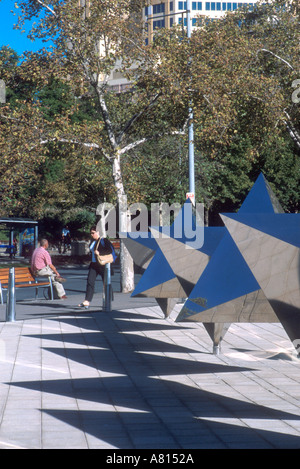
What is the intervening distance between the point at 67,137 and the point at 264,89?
5461 millimetres

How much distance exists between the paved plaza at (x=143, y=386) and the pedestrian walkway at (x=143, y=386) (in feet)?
0.03

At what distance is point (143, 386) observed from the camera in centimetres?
863

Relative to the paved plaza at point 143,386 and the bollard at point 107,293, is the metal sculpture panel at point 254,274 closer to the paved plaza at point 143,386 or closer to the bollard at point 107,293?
the paved plaza at point 143,386

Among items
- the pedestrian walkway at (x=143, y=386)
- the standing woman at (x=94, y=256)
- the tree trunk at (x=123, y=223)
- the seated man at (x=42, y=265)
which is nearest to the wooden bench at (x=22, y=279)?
the seated man at (x=42, y=265)

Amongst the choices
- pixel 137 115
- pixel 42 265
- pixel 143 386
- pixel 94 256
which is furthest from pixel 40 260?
pixel 143 386

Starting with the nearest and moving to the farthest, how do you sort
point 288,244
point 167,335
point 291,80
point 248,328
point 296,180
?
point 288,244 < point 167,335 < point 248,328 < point 291,80 < point 296,180

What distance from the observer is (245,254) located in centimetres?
696

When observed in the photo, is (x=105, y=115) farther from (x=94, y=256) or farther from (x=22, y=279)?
(x=94, y=256)

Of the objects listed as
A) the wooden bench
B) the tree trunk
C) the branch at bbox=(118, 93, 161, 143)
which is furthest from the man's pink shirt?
the branch at bbox=(118, 93, 161, 143)

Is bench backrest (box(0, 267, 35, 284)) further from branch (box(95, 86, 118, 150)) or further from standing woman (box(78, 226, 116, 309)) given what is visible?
branch (box(95, 86, 118, 150))

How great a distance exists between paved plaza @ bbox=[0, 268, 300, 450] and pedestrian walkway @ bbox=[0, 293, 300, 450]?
0.03ft

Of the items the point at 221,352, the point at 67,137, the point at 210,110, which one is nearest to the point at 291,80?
the point at 210,110

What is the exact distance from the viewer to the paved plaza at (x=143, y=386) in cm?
631
